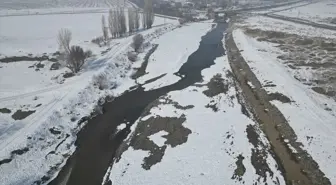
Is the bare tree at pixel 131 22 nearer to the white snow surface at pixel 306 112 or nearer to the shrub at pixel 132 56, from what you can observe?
the shrub at pixel 132 56

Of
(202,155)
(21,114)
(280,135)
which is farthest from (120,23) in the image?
(202,155)

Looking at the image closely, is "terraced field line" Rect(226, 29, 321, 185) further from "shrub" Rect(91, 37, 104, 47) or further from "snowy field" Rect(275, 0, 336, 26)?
"snowy field" Rect(275, 0, 336, 26)

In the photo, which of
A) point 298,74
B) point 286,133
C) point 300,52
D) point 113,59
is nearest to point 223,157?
point 286,133

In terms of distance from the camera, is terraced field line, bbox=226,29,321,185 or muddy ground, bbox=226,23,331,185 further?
terraced field line, bbox=226,29,321,185

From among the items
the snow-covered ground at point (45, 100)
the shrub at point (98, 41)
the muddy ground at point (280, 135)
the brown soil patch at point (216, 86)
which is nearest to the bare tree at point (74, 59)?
the snow-covered ground at point (45, 100)

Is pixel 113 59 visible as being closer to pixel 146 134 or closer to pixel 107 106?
pixel 107 106

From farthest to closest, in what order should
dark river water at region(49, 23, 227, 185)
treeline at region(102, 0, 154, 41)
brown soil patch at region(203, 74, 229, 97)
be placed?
treeline at region(102, 0, 154, 41) → brown soil patch at region(203, 74, 229, 97) → dark river water at region(49, 23, 227, 185)

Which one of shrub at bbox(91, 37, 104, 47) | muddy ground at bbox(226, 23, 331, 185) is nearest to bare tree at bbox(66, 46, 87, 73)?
shrub at bbox(91, 37, 104, 47)
